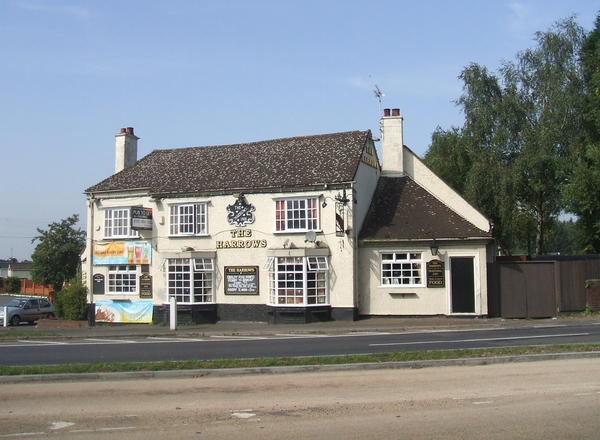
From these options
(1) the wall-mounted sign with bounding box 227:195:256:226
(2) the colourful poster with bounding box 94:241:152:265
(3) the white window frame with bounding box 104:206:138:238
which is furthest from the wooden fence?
(3) the white window frame with bounding box 104:206:138:238

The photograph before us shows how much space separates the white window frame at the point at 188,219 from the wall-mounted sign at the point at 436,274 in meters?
9.36

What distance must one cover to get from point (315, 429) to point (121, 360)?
8229 millimetres

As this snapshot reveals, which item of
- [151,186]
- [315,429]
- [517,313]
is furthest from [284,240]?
[315,429]

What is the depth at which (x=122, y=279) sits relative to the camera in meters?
28.5

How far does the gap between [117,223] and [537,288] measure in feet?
59.1

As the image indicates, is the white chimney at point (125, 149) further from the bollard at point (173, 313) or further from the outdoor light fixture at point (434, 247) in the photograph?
the outdoor light fixture at point (434, 247)

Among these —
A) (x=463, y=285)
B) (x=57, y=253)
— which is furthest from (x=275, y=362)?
(x=57, y=253)

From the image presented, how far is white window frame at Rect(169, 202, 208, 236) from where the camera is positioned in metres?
27.1

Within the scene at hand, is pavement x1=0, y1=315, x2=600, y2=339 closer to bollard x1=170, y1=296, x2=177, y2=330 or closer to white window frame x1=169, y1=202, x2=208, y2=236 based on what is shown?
bollard x1=170, y1=296, x2=177, y2=330

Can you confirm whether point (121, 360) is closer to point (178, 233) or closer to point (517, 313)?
point (178, 233)

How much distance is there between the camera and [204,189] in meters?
26.9

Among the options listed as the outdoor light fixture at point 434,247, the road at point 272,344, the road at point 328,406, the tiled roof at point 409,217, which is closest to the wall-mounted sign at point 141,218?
the road at point 272,344

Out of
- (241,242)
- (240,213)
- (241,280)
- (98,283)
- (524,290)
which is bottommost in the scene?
(524,290)

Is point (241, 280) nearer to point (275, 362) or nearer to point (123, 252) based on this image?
Result: point (123, 252)
